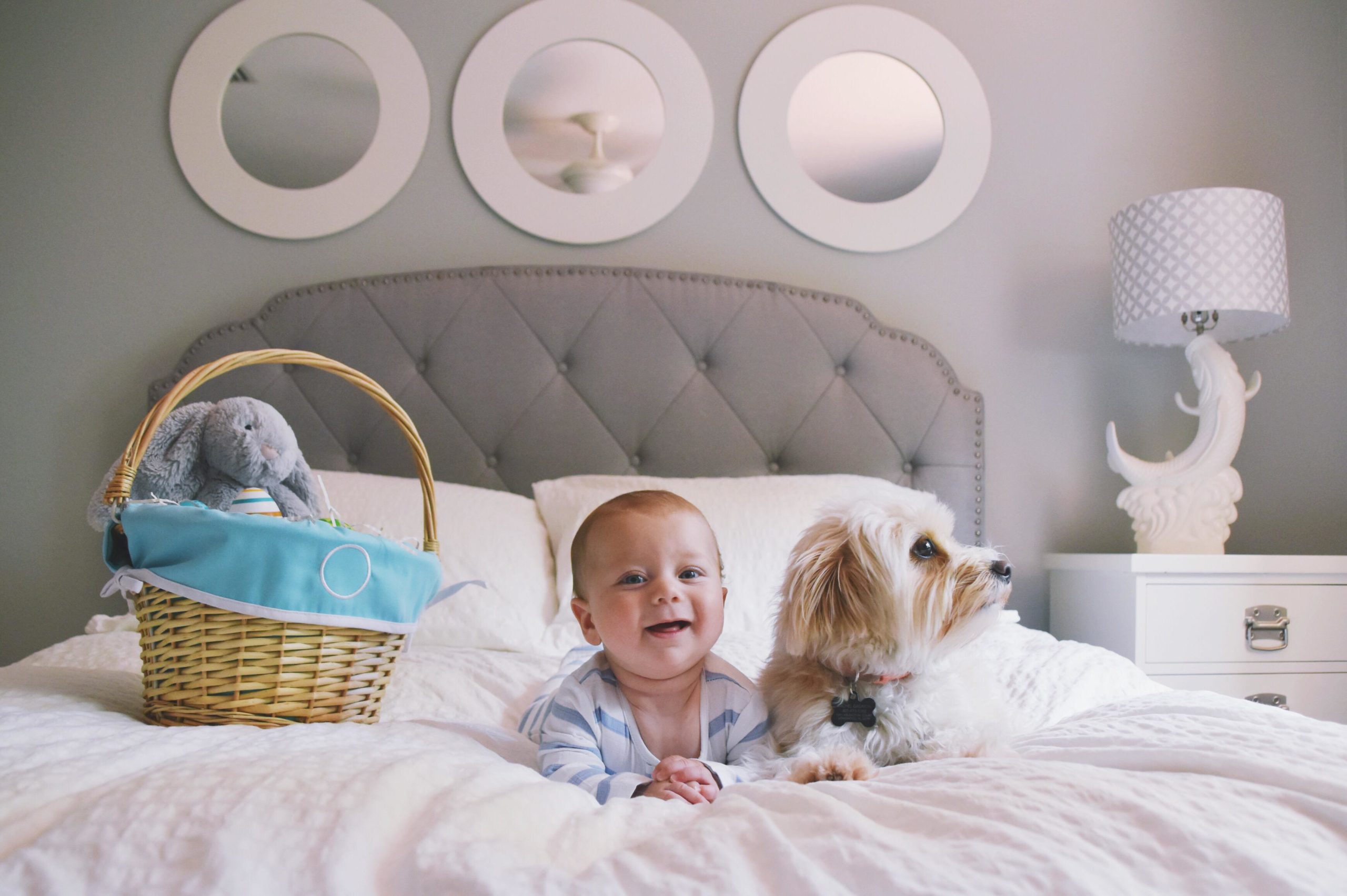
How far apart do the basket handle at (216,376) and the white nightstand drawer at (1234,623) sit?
5.68 feet

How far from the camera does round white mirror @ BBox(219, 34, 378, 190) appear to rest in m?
2.62

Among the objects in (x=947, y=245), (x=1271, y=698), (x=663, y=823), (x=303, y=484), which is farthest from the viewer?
(x=947, y=245)

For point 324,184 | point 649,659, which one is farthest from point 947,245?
point 649,659

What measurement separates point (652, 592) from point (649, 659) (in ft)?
0.25

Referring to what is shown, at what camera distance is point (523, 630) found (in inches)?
73.0

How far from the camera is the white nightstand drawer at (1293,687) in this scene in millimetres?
2135

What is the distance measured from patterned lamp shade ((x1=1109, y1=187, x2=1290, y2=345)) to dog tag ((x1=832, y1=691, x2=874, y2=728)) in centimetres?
174

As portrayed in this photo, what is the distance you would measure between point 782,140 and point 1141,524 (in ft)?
4.79

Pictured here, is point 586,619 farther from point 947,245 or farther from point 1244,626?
point 947,245

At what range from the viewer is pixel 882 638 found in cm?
106

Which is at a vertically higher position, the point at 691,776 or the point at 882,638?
the point at 882,638

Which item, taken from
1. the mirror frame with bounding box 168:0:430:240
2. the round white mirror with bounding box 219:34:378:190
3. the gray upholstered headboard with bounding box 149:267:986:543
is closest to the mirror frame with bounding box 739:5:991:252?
the gray upholstered headboard with bounding box 149:267:986:543

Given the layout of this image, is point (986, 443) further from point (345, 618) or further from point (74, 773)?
point (74, 773)

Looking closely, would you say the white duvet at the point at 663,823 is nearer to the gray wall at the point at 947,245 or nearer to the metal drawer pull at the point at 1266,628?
the metal drawer pull at the point at 1266,628
